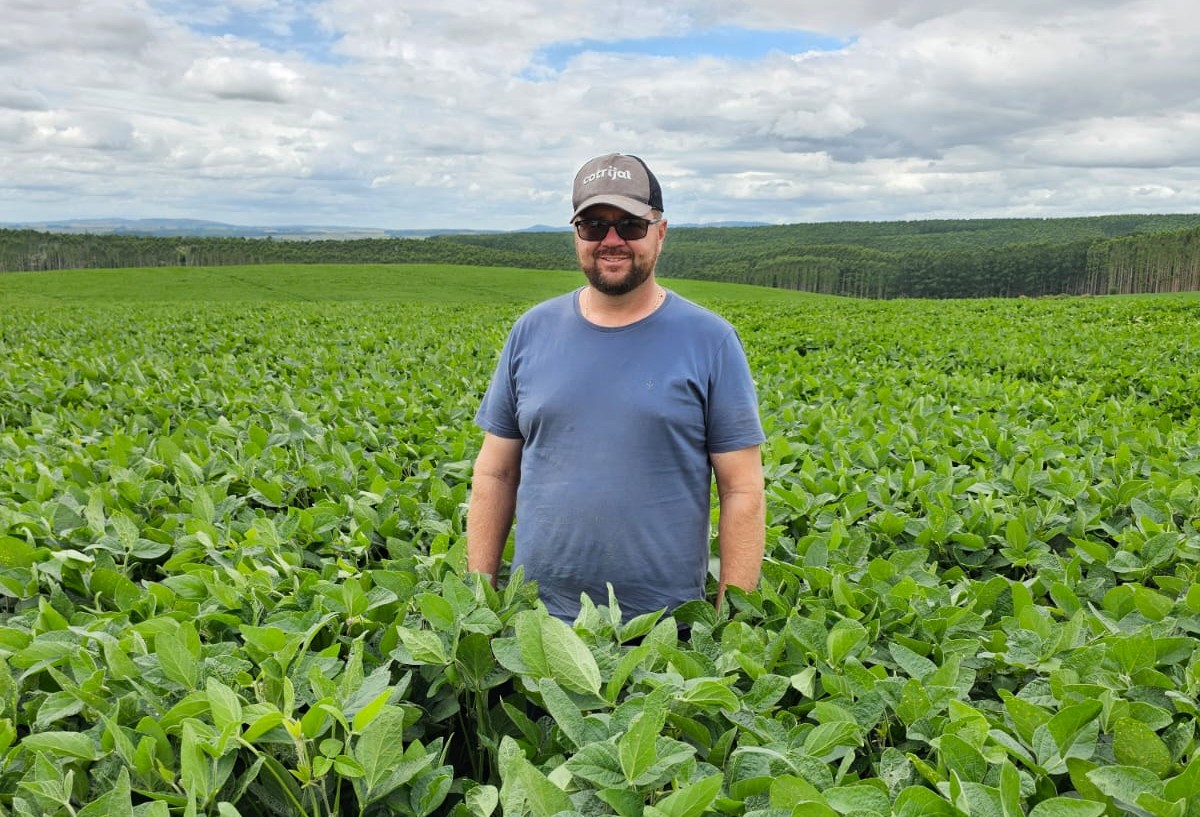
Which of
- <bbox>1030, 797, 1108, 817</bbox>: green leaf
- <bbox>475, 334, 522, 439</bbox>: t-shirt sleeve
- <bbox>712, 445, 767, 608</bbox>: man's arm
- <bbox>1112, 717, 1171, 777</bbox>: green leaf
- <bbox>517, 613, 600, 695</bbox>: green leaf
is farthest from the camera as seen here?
<bbox>475, 334, 522, 439</bbox>: t-shirt sleeve

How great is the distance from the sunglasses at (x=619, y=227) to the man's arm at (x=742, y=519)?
824mm

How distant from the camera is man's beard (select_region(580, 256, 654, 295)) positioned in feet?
9.37

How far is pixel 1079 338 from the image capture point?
13.3 metres

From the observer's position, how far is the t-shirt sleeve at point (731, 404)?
289cm

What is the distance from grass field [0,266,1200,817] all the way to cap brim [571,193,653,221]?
4.05 feet

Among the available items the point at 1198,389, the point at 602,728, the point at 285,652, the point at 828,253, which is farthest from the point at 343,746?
the point at 828,253

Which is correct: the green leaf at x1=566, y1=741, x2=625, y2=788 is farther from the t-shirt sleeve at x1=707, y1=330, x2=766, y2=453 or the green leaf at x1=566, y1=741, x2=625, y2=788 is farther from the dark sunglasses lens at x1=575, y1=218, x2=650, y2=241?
the dark sunglasses lens at x1=575, y1=218, x2=650, y2=241

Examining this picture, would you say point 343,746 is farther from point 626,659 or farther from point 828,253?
point 828,253

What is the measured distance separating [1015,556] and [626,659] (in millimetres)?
2138

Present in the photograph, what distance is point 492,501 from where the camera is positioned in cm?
323

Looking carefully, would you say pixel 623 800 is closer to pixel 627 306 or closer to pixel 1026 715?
pixel 1026 715

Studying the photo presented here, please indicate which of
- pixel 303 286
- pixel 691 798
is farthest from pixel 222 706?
pixel 303 286

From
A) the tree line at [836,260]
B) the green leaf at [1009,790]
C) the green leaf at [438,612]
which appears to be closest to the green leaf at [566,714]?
the green leaf at [438,612]

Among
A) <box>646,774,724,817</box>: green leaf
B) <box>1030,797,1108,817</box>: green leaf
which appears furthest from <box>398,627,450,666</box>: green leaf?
<box>1030,797,1108,817</box>: green leaf
